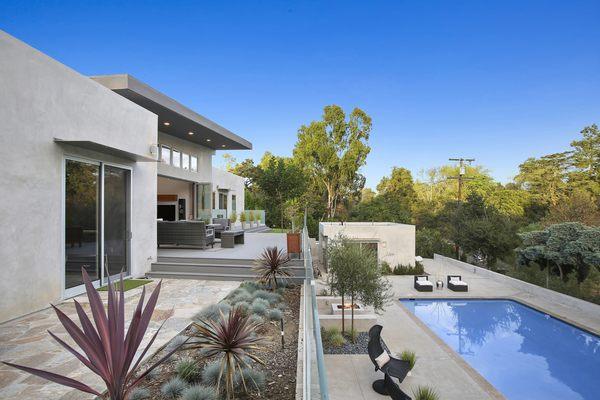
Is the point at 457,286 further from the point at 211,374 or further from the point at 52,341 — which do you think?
the point at 52,341

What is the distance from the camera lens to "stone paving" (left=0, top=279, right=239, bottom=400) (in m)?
3.58

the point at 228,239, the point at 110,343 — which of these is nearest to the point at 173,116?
the point at 228,239

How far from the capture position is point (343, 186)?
36.6m

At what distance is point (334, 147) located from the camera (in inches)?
1394

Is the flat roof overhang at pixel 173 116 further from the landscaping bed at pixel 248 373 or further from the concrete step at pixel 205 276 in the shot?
→ the landscaping bed at pixel 248 373

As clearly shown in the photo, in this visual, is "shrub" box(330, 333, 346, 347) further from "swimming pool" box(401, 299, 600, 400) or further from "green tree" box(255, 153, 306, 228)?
"green tree" box(255, 153, 306, 228)

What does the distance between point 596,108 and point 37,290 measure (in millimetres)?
36841

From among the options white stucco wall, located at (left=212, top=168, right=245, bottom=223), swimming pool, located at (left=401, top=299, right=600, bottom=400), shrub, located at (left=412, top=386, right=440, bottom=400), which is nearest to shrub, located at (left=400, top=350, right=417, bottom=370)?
shrub, located at (left=412, top=386, right=440, bottom=400)

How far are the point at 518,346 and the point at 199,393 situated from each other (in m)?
9.22

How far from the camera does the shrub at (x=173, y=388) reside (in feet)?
12.0

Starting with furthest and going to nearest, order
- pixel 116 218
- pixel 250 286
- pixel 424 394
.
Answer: pixel 116 218, pixel 250 286, pixel 424 394

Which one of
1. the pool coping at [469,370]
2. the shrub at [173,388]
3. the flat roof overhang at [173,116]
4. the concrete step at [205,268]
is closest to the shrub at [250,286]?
the concrete step at [205,268]

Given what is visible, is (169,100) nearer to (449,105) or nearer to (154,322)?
(154,322)

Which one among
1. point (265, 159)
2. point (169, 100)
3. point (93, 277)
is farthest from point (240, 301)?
point (265, 159)
